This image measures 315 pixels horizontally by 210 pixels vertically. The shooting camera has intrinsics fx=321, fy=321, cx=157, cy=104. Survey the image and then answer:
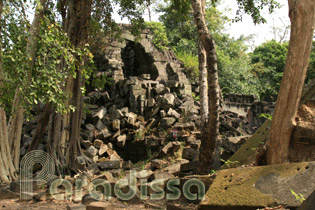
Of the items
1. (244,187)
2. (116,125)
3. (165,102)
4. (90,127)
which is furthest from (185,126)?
(244,187)

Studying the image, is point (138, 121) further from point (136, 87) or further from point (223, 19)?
point (223, 19)

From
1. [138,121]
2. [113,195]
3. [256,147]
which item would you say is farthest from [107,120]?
[256,147]

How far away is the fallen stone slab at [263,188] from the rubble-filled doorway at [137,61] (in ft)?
35.8

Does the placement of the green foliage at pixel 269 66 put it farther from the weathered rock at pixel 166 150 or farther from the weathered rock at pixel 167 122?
the weathered rock at pixel 166 150

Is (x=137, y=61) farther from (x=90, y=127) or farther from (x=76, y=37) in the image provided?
(x=76, y=37)

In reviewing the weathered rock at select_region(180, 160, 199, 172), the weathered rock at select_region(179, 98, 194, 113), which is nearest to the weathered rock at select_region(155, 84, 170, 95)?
the weathered rock at select_region(179, 98, 194, 113)

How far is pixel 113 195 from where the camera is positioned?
5.48 meters

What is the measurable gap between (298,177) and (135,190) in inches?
116

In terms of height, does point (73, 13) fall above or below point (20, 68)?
above

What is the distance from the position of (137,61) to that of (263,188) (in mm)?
13140

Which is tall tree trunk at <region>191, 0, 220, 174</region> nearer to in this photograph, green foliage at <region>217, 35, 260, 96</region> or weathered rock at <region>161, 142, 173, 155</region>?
weathered rock at <region>161, 142, 173, 155</region>

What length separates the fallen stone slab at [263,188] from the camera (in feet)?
9.02

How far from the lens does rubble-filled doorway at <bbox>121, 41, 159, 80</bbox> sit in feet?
47.3

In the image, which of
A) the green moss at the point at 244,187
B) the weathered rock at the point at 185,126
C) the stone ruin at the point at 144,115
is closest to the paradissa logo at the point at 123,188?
the green moss at the point at 244,187
